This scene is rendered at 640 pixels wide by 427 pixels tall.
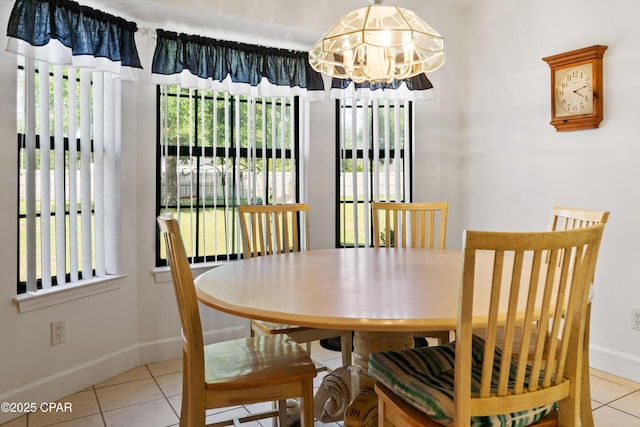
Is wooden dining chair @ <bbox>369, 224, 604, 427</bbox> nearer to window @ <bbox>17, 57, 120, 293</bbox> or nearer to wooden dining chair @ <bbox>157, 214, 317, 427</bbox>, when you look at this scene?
wooden dining chair @ <bbox>157, 214, 317, 427</bbox>

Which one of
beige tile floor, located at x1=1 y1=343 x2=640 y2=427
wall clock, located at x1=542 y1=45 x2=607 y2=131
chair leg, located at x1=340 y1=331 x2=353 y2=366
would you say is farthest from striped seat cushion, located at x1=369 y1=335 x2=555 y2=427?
wall clock, located at x1=542 y1=45 x2=607 y2=131

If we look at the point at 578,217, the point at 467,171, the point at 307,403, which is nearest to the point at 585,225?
the point at 578,217

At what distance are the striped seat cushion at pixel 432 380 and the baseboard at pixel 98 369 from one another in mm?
1875

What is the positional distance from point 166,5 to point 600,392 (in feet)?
10.8

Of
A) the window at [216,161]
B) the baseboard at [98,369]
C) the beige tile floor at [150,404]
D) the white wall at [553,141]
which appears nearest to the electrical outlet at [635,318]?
the white wall at [553,141]

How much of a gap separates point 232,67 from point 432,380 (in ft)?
8.41

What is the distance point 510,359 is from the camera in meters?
1.18

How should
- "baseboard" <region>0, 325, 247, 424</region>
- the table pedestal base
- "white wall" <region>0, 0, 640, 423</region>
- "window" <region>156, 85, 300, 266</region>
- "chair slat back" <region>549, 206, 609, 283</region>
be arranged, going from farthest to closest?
"window" <region>156, 85, 300, 266</region>, "white wall" <region>0, 0, 640, 423</region>, "baseboard" <region>0, 325, 247, 424</region>, "chair slat back" <region>549, 206, 609, 283</region>, the table pedestal base

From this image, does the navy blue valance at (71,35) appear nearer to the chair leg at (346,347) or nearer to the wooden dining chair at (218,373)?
the wooden dining chair at (218,373)

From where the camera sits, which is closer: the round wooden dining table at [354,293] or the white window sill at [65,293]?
the round wooden dining table at [354,293]

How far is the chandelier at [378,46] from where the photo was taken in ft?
6.20

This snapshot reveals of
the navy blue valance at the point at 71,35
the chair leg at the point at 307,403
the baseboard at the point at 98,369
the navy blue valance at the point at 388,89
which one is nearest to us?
the chair leg at the point at 307,403

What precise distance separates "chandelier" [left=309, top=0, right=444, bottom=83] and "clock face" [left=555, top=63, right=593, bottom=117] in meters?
1.35

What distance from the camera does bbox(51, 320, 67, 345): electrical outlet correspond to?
8.31 feet
